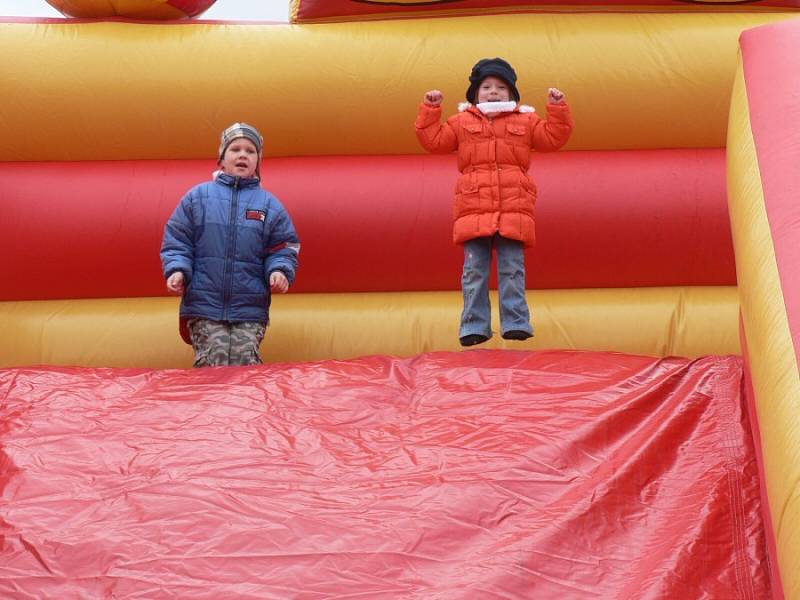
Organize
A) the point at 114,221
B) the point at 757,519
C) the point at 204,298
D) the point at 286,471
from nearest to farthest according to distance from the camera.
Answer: the point at 757,519 → the point at 286,471 → the point at 204,298 → the point at 114,221

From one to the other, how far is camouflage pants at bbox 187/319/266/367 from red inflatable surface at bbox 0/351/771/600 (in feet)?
0.85

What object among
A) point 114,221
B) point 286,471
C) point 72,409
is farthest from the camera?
point 114,221

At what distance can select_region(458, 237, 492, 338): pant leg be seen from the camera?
2312 millimetres

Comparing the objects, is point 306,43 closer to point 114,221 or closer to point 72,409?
point 114,221

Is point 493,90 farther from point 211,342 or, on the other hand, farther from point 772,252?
point 772,252

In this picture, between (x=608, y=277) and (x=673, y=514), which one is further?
(x=608, y=277)

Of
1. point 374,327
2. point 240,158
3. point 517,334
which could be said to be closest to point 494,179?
point 517,334

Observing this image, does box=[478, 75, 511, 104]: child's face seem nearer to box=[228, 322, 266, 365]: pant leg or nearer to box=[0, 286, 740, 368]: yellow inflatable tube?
box=[0, 286, 740, 368]: yellow inflatable tube

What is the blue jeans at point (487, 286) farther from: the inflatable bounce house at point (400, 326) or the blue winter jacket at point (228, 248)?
the blue winter jacket at point (228, 248)

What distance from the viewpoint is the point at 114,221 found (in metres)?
2.64

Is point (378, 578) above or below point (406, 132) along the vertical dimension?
below

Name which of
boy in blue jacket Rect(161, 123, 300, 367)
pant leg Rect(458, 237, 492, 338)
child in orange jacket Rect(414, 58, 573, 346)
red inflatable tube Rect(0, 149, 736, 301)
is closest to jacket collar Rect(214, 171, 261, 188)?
boy in blue jacket Rect(161, 123, 300, 367)

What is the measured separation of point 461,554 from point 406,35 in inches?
66.9

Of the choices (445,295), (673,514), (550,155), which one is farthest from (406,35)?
(673,514)
